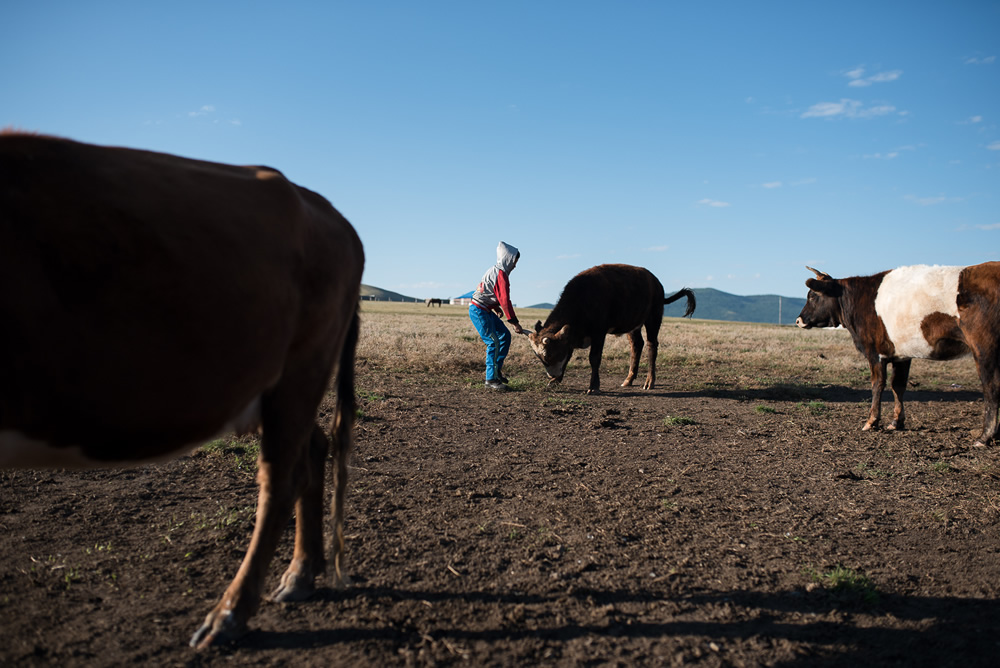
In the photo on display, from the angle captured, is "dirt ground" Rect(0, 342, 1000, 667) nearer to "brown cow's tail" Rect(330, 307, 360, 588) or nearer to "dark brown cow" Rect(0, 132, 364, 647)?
"brown cow's tail" Rect(330, 307, 360, 588)

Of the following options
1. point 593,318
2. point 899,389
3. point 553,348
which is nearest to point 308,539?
point 899,389

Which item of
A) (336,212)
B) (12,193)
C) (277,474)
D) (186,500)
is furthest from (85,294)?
(186,500)

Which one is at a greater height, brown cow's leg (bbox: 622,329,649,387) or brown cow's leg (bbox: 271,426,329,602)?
brown cow's leg (bbox: 622,329,649,387)

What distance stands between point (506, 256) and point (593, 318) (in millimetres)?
2133

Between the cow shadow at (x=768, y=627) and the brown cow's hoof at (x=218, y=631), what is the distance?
0.22 feet

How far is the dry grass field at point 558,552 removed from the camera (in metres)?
3.05

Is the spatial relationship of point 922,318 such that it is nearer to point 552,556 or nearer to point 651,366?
point 651,366

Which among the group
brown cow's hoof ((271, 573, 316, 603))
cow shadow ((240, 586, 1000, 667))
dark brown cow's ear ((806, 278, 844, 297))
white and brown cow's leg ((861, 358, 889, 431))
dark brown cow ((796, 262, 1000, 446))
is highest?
dark brown cow's ear ((806, 278, 844, 297))

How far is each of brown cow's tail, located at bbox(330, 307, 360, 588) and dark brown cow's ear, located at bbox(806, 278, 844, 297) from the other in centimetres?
810

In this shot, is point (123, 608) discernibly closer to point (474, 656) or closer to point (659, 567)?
→ point (474, 656)

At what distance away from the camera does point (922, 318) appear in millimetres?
7898

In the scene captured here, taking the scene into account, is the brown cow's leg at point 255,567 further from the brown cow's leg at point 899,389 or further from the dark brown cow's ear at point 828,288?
the dark brown cow's ear at point 828,288

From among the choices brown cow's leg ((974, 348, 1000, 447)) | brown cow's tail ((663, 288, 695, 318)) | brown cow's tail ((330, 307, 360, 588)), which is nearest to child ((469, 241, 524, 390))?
brown cow's tail ((663, 288, 695, 318))

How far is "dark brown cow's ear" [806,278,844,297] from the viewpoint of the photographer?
30.6ft
